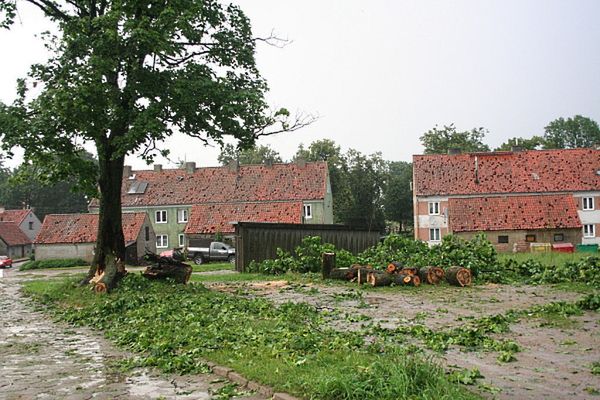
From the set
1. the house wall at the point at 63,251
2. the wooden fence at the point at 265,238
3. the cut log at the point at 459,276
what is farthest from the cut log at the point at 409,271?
the house wall at the point at 63,251

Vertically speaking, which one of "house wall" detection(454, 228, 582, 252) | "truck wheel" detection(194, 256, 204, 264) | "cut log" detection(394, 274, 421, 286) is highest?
"house wall" detection(454, 228, 582, 252)

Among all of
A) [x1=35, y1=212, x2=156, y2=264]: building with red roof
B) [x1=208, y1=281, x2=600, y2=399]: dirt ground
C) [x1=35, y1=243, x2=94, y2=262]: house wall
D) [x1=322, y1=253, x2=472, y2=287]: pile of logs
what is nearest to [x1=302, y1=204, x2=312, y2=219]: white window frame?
[x1=35, y1=212, x2=156, y2=264]: building with red roof

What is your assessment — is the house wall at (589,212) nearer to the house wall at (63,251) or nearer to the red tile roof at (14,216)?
the house wall at (63,251)

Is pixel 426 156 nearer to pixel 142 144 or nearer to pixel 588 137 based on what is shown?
pixel 142 144

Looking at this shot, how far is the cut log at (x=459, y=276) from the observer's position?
2092cm

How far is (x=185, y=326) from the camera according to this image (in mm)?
13094

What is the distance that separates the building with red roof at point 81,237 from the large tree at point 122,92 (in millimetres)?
38333

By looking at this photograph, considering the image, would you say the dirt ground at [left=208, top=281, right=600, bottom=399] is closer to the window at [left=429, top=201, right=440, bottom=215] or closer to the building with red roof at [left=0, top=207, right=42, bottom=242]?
the window at [left=429, top=201, right=440, bottom=215]

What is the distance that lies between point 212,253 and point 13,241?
46823 millimetres

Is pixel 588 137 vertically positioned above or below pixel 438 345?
above

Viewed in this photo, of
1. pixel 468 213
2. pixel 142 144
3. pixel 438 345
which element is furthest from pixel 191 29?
pixel 468 213

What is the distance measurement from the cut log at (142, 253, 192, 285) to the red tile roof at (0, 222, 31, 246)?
225ft

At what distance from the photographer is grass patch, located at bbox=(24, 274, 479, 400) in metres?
7.07

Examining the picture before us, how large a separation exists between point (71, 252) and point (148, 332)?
50718 millimetres
